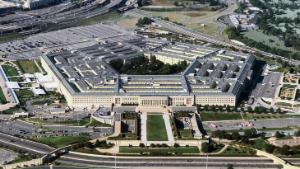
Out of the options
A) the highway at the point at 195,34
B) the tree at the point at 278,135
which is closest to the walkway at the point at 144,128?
the tree at the point at 278,135

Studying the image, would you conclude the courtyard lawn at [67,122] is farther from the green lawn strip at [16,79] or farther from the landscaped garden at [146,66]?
the landscaped garden at [146,66]

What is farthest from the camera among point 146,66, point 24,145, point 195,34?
point 195,34

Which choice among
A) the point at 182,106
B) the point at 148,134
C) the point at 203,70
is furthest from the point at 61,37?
the point at 148,134

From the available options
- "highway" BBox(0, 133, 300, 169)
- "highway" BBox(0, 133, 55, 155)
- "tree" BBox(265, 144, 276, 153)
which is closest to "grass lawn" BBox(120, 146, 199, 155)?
"highway" BBox(0, 133, 300, 169)

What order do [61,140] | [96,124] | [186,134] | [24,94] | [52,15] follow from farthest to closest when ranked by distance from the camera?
[52,15] < [24,94] < [96,124] < [186,134] < [61,140]

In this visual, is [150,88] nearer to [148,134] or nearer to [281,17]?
[148,134]

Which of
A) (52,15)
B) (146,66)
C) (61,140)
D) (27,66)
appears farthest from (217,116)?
(52,15)

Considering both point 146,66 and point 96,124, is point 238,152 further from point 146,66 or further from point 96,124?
point 146,66
